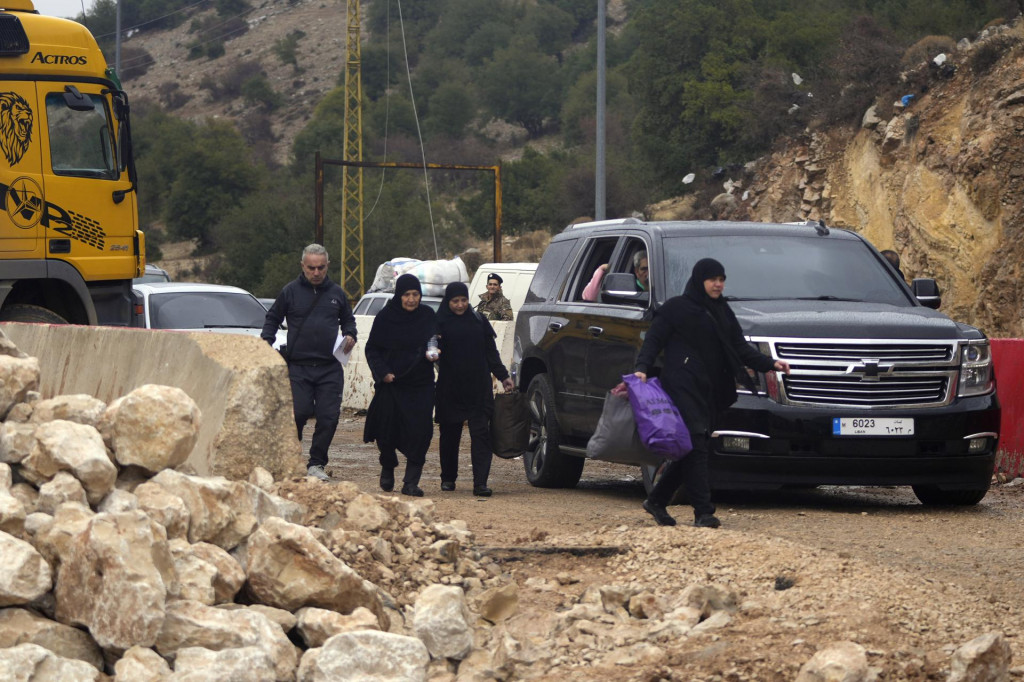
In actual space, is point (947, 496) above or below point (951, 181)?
below

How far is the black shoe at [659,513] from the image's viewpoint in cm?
880

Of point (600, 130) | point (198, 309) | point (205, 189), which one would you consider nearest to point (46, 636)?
point (198, 309)

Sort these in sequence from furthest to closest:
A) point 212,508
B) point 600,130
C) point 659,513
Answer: point 600,130 → point 659,513 → point 212,508

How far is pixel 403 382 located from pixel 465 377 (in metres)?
0.52

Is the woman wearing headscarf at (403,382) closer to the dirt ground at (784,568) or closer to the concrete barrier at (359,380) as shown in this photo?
the dirt ground at (784,568)

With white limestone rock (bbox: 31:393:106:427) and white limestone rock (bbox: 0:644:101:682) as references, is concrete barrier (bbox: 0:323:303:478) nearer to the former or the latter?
white limestone rock (bbox: 31:393:106:427)

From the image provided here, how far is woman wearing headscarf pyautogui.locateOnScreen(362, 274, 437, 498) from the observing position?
1110 centimetres

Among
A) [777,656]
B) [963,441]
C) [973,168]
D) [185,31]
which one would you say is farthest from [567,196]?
[185,31]

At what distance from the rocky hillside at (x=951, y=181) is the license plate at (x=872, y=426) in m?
11.4

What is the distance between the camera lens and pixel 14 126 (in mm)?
A: 13969

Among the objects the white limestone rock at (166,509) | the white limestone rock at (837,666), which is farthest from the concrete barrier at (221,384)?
the white limestone rock at (837,666)

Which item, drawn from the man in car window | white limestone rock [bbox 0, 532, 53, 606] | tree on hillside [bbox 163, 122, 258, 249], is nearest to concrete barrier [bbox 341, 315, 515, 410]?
the man in car window

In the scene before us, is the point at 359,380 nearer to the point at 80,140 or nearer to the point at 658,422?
the point at 80,140

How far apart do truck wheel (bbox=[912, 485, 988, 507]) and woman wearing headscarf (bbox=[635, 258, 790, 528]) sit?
7.15 feet
